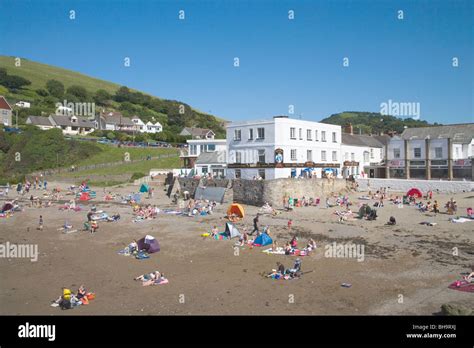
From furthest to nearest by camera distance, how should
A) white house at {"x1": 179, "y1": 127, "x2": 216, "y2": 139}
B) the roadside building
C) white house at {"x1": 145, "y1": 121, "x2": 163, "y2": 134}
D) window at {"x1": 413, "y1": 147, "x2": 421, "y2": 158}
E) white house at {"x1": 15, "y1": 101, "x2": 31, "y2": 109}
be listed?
white house at {"x1": 145, "y1": 121, "x2": 163, "y2": 134} < white house at {"x1": 15, "y1": 101, "x2": 31, "y2": 109} < white house at {"x1": 179, "y1": 127, "x2": 216, "y2": 139} < the roadside building < window at {"x1": 413, "y1": 147, "x2": 421, "y2": 158}

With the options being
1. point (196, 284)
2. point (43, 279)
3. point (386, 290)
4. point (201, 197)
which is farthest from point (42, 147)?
point (386, 290)

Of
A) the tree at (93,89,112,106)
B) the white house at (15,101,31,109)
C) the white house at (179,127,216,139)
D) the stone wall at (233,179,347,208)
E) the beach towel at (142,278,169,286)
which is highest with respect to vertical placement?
the tree at (93,89,112,106)

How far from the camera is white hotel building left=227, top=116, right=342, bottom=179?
41219 millimetres

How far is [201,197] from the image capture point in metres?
43.9

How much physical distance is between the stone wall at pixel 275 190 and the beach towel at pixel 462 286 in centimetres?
2350

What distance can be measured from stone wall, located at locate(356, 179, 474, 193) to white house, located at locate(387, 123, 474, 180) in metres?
4.26

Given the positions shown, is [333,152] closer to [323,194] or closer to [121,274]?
[323,194]

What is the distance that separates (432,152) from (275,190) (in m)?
25.2

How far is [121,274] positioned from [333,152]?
119 ft

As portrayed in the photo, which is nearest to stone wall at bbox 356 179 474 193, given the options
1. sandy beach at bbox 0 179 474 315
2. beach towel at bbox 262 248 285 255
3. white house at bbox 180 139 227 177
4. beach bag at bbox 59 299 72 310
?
sandy beach at bbox 0 179 474 315

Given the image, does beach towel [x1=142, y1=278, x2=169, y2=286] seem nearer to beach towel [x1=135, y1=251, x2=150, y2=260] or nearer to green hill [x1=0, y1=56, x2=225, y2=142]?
beach towel [x1=135, y1=251, x2=150, y2=260]

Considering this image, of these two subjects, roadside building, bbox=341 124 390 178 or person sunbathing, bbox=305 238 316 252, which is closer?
person sunbathing, bbox=305 238 316 252

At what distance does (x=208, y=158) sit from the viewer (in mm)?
51062

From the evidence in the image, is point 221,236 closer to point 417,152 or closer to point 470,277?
point 470,277
